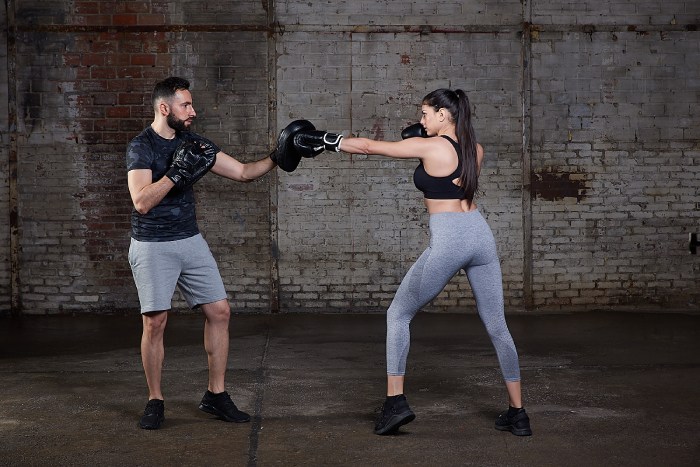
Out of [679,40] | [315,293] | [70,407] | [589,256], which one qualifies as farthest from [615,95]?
[70,407]

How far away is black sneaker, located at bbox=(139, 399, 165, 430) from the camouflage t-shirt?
0.85 meters

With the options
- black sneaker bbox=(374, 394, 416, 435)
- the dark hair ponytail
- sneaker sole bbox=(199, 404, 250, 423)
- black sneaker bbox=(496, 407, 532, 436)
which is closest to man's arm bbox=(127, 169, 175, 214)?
sneaker sole bbox=(199, 404, 250, 423)

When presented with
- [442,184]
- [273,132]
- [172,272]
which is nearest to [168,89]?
[172,272]

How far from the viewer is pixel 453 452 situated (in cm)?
427

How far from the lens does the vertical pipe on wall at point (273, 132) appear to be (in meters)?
8.33

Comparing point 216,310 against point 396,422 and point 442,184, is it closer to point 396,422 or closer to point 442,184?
point 396,422

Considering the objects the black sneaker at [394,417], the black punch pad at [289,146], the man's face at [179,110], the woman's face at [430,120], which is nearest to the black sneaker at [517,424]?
the black sneaker at [394,417]

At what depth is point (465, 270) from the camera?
4.53m

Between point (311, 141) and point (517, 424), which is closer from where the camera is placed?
point (517, 424)

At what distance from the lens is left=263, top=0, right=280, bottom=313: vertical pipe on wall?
8328mm

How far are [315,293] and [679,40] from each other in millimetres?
4137

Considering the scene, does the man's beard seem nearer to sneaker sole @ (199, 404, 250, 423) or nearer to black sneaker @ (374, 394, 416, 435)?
sneaker sole @ (199, 404, 250, 423)

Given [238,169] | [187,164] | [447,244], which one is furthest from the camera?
[238,169]

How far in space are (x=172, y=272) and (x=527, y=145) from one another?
4670mm
